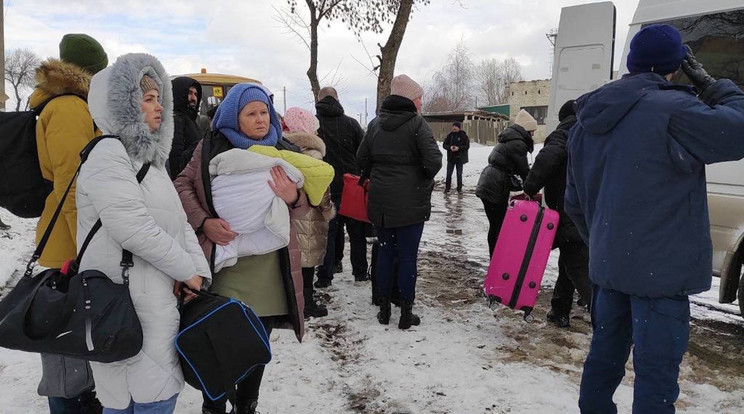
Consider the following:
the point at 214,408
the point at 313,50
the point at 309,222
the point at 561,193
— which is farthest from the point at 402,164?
the point at 313,50

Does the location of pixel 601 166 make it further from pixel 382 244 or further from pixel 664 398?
pixel 382 244

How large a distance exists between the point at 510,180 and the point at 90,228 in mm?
3862

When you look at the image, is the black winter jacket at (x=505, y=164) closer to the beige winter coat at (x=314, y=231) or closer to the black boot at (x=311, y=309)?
the beige winter coat at (x=314, y=231)

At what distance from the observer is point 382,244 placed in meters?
4.34

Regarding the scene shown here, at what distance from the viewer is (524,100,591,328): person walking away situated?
13.5ft

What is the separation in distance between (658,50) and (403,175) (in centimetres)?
214

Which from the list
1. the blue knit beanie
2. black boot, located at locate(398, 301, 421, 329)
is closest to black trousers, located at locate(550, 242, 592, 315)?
black boot, located at locate(398, 301, 421, 329)

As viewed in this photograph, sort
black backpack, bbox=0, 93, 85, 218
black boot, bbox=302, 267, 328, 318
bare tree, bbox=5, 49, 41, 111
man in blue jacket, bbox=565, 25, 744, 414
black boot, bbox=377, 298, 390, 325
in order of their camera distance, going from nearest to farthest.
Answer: man in blue jacket, bbox=565, 25, 744, 414
black backpack, bbox=0, 93, 85, 218
black boot, bbox=377, 298, 390, 325
black boot, bbox=302, 267, 328, 318
bare tree, bbox=5, 49, 41, 111

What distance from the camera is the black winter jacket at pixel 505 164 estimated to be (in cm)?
492

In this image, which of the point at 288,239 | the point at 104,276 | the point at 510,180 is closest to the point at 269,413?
the point at 288,239

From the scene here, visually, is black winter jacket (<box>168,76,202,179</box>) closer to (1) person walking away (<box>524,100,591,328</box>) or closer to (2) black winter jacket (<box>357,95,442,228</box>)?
(2) black winter jacket (<box>357,95,442,228</box>)

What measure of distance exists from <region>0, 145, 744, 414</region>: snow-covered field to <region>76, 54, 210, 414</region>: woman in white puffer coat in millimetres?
1183

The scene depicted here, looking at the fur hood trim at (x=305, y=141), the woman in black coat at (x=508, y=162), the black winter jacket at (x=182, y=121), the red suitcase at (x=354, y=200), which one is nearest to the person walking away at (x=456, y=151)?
the woman in black coat at (x=508, y=162)

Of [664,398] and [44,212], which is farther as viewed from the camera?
[44,212]
